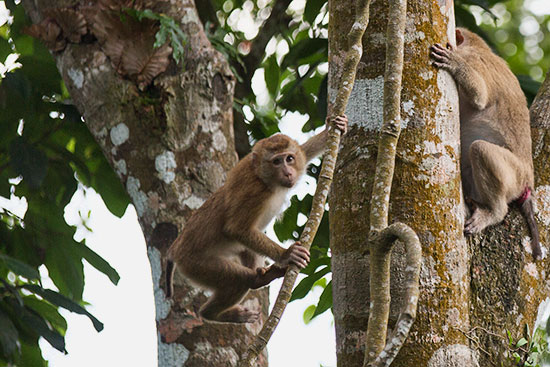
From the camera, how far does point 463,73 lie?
4.30 metres

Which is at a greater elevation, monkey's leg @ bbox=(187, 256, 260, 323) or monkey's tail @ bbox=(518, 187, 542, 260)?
monkey's tail @ bbox=(518, 187, 542, 260)

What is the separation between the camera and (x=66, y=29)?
5.77 metres

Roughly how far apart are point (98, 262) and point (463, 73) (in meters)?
3.07

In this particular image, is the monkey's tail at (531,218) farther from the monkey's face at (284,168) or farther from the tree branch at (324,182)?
the monkey's face at (284,168)

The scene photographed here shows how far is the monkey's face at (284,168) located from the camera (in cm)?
562

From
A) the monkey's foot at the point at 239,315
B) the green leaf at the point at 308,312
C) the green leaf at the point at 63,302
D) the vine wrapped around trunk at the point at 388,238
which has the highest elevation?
the vine wrapped around trunk at the point at 388,238

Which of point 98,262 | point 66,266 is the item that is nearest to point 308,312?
point 98,262

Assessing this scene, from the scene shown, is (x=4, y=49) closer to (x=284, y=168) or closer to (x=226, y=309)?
(x=284, y=168)

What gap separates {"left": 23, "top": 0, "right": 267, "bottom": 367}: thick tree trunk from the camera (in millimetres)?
5137

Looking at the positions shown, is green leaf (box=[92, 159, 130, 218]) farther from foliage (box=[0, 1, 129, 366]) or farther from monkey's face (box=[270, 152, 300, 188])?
monkey's face (box=[270, 152, 300, 188])

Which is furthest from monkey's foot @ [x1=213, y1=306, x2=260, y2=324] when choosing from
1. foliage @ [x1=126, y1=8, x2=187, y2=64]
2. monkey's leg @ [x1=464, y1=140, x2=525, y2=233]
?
foliage @ [x1=126, y1=8, x2=187, y2=64]

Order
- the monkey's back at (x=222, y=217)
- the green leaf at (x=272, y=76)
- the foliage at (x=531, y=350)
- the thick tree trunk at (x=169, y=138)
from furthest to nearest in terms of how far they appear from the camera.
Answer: the green leaf at (x=272, y=76), the monkey's back at (x=222, y=217), the thick tree trunk at (x=169, y=138), the foliage at (x=531, y=350)

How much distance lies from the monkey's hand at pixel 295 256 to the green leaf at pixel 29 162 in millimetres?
2004

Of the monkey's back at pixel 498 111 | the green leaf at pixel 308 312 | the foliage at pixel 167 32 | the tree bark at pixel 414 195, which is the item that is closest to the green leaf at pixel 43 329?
the foliage at pixel 167 32
